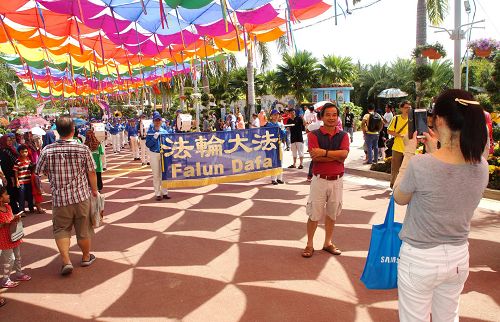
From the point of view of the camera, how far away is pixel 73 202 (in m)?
4.43

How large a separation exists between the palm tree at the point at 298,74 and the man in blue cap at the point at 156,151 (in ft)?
78.5

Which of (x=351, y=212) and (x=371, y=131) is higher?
(x=371, y=131)

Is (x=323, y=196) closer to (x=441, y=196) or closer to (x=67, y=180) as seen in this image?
(x=441, y=196)

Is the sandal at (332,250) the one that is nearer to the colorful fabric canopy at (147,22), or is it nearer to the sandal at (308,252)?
the sandal at (308,252)

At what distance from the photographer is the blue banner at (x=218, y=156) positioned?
8.04m

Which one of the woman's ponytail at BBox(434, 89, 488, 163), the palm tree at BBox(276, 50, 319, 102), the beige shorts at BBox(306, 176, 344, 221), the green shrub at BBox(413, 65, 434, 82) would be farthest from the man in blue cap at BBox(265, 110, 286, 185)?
the palm tree at BBox(276, 50, 319, 102)

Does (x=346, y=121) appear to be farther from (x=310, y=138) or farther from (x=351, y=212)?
(x=310, y=138)

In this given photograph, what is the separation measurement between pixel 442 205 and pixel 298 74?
3006cm

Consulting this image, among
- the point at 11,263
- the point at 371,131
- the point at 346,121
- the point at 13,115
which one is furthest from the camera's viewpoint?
the point at 13,115

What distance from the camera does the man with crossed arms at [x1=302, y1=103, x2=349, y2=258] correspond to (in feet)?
14.7

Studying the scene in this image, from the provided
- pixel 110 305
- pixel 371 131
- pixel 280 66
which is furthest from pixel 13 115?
pixel 110 305

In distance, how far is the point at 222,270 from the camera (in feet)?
14.6

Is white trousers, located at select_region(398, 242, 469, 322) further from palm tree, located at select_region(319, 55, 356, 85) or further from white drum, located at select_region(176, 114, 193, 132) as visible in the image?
palm tree, located at select_region(319, 55, 356, 85)

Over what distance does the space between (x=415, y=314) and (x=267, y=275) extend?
7.83 feet
